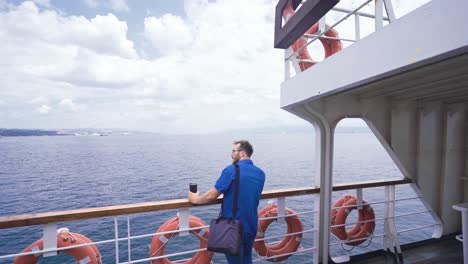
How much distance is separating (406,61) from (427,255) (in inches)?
101

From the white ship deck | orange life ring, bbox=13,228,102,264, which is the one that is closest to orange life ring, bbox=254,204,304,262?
the white ship deck

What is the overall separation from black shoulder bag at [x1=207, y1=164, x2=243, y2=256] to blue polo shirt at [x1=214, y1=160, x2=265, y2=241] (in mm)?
23

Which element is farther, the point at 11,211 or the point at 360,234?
the point at 11,211

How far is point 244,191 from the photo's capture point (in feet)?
5.28

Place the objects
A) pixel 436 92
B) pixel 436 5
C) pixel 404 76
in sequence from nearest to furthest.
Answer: pixel 436 5, pixel 404 76, pixel 436 92

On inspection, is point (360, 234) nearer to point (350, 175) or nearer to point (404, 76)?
point (404, 76)

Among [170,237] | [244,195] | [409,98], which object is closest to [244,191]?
[244,195]

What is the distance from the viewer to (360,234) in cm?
287

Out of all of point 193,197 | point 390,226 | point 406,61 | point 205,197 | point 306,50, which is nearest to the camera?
point 406,61

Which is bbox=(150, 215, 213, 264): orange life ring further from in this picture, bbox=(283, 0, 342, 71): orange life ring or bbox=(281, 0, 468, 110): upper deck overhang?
bbox=(283, 0, 342, 71): orange life ring

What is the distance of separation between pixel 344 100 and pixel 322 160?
0.59m

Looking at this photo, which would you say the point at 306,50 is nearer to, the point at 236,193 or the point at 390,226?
the point at 236,193

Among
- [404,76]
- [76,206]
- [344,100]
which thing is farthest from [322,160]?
[76,206]

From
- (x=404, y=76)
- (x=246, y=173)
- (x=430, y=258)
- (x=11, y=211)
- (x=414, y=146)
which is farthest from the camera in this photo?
(x=11, y=211)
